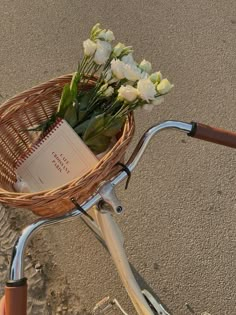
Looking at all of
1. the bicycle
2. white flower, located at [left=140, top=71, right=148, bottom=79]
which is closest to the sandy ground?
the bicycle

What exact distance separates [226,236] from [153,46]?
3.83 feet

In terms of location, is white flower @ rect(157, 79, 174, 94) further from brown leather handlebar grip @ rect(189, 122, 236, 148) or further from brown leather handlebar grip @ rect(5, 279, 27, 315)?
brown leather handlebar grip @ rect(5, 279, 27, 315)

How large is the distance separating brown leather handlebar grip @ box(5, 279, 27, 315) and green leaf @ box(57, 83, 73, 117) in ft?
1.56

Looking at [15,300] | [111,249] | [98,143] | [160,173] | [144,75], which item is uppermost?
[144,75]

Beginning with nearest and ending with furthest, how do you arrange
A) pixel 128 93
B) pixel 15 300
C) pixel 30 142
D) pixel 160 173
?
1. pixel 15 300
2. pixel 128 93
3. pixel 30 142
4. pixel 160 173

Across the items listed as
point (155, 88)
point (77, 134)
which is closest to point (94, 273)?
point (77, 134)

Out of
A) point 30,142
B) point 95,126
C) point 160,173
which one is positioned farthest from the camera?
point 160,173

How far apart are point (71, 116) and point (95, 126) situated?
0.08 m

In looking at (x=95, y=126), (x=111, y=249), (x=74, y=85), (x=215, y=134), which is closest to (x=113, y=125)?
(x=95, y=126)

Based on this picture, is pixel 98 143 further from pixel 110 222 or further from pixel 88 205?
pixel 110 222

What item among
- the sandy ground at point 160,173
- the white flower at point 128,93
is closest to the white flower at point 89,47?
the white flower at point 128,93

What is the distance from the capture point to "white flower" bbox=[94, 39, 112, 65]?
4.14 feet

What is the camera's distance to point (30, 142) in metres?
1.51

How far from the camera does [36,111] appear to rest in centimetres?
148
